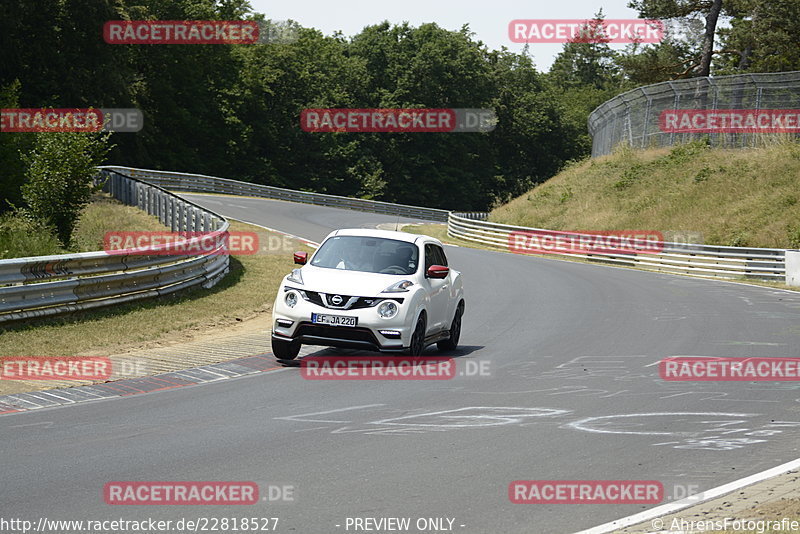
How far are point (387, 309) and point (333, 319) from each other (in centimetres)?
71

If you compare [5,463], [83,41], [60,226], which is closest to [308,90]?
[83,41]

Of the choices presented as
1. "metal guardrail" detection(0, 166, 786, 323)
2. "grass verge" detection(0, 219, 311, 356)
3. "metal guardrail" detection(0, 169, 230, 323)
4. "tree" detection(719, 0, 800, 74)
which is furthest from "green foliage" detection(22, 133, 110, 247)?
"tree" detection(719, 0, 800, 74)

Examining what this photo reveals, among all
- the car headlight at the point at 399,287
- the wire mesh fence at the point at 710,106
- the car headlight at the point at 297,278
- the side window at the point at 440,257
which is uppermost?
the wire mesh fence at the point at 710,106

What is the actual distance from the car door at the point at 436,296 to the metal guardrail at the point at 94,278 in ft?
18.3

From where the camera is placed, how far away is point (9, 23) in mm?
51000

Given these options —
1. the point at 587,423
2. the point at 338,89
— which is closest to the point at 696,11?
the point at 338,89

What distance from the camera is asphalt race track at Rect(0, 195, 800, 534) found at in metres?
6.50

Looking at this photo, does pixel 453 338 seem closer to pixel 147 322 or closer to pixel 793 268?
pixel 147 322

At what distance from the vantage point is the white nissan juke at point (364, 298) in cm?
1223

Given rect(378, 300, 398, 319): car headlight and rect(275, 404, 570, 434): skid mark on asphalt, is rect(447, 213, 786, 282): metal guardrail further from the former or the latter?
rect(275, 404, 570, 434): skid mark on asphalt

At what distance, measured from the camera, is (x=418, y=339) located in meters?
12.8

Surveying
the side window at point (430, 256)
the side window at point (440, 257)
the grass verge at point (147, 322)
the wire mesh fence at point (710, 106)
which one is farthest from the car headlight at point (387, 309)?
the wire mesh fence at point (710, 106)

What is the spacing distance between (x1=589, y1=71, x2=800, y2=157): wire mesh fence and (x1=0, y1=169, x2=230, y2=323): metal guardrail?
31169 millimetres

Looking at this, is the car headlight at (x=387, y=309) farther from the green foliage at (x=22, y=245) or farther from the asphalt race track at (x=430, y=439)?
the green foliage at (x=22, y=245)
